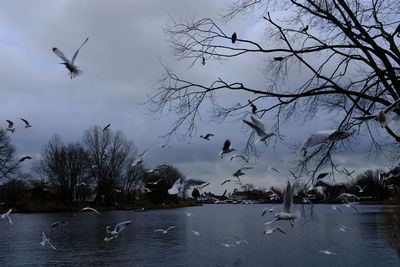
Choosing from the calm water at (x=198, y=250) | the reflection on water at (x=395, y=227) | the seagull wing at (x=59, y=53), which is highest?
the seagull wing at (x=59, y=53)

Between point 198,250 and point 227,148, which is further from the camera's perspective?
point 198,250

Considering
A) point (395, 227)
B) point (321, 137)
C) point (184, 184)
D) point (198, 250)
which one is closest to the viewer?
point (321, 137)

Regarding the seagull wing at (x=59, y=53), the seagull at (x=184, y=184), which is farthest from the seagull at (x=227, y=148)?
the seagull wing at (x=59, y=53)

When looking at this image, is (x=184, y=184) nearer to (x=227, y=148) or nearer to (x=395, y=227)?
(x=227, y=148)

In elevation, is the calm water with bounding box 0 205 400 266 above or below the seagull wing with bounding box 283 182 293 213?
below

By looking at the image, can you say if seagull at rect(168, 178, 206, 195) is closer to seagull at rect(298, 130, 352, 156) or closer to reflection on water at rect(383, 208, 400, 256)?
seagull at rect(298, 130, 352, 156)

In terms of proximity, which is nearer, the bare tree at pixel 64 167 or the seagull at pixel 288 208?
the seagull at pixel 288 208

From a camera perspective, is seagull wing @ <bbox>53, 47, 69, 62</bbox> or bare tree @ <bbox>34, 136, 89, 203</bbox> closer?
seagull wing @ <bbox>53, 47, 69, 62</bbox>

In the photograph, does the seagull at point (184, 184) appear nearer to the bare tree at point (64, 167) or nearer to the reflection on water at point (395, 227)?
the reflection on water at point (395, 227)

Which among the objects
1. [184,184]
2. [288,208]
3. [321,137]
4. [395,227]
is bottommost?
[395,227]

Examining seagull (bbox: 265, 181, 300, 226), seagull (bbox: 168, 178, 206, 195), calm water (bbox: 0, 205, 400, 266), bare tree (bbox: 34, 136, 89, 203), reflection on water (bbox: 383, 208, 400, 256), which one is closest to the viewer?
seagull (bbox: 265, 181, 300, 226)

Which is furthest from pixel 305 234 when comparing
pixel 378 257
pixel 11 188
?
pixel 11 188

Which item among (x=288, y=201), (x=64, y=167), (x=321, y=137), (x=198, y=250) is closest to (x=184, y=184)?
(x=288, y=201)

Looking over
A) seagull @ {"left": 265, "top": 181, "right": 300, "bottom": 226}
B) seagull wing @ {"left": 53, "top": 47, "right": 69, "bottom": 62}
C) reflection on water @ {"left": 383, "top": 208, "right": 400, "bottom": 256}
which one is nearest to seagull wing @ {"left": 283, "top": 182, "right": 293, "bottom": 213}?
seagull @ {"left": 265, "top": 181, "right": 300, "bottom": 226}
